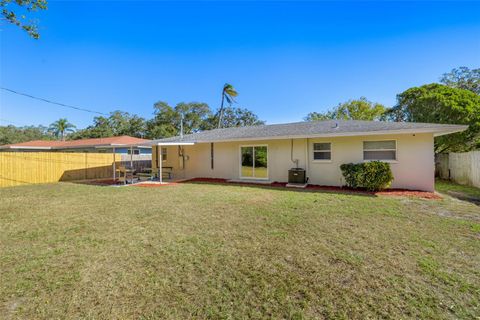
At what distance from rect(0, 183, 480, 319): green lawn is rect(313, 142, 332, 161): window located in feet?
16.3

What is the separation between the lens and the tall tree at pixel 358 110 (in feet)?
90.2

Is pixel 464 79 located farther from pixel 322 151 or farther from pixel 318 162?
pixel 318 162

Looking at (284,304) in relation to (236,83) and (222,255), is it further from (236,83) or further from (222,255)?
(236,83)

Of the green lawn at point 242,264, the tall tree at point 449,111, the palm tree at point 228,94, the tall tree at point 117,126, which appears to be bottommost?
the green lawn at point 242,264

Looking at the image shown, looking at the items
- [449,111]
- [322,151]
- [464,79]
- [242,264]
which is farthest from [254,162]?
[464,79]

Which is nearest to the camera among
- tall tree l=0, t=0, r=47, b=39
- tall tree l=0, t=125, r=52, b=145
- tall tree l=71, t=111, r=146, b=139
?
tall tree l=0, t=0, r=47, b=39

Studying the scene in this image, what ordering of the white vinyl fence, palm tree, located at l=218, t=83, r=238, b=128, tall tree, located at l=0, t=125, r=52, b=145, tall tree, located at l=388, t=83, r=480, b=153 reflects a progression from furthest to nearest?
tall tree, located at l=0, t=125, r=52, b=145
palm tree, located at l=218, t=83, r=238, b=128
tall tree, located at l=388, t=83, r=480, b=153
the white vinyl fence

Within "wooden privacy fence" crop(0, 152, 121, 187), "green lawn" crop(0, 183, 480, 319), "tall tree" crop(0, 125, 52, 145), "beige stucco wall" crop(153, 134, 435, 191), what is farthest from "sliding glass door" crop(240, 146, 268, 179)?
"tall tree" crop(0, 125, 52, 145)

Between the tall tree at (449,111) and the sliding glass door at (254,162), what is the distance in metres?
11.5

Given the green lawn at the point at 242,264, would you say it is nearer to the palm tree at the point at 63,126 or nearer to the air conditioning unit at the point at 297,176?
the air conditioning unit at the point at 297,176

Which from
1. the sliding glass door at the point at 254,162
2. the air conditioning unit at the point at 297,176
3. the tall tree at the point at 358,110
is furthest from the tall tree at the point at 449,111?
the sliding glass door at the point at 254,162

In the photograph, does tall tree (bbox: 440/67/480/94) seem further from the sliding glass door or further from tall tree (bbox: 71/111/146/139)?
tall tree (bbox: 71/111/146/139)

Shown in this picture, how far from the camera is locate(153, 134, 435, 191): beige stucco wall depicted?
30.1 ft

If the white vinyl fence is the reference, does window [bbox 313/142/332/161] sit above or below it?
above
